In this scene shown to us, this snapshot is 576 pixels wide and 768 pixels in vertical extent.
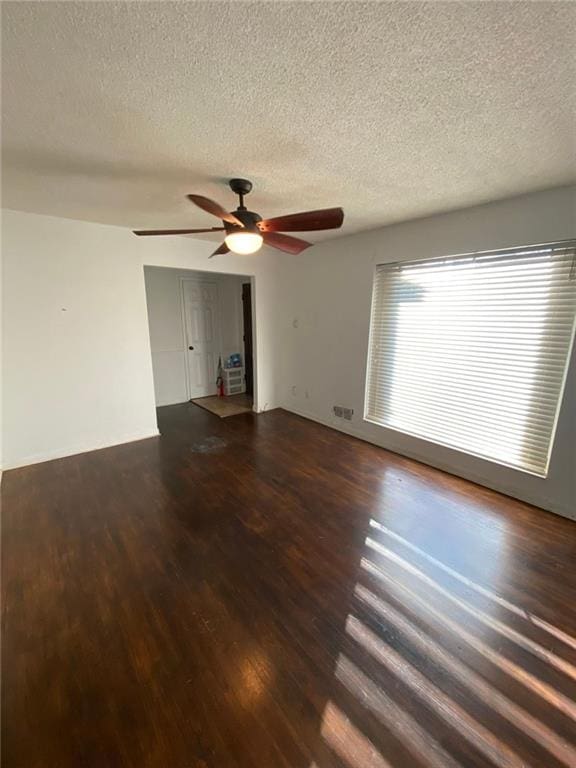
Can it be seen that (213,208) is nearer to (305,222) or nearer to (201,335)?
(305,222)

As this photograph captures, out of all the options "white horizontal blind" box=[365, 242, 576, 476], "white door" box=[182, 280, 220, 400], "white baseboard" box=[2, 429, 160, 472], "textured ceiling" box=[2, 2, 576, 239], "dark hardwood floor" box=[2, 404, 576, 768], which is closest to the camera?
"textured ceiling" box=[2, 2, 576, 239]

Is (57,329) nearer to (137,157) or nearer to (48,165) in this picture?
(48,165)

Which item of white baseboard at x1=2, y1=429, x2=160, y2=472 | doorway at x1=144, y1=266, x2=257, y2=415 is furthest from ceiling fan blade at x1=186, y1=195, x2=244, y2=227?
white baseboard at x1=2, y1=429, x2=160, y2=472

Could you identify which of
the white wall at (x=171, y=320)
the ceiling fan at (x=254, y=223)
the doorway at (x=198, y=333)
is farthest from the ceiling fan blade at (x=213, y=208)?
the white wall at (x=171, y=320)

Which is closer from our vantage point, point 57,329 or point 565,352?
point 565,352

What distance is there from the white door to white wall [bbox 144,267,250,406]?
10 centimetres

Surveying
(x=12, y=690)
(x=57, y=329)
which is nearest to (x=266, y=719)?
(x=12, y=690)

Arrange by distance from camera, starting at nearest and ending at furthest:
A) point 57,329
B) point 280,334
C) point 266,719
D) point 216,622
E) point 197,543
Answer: point 266,719
point 216,622
point 197,543
point 57,329
point 280,334

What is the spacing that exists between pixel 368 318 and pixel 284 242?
64.6 inches

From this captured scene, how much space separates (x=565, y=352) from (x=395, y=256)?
1775 mm

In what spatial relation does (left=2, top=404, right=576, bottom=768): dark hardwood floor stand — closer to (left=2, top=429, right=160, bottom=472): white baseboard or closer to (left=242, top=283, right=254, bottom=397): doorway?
(left=2, top=429, right=160, bottom=472): white baseboard

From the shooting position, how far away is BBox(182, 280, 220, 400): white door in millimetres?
5375

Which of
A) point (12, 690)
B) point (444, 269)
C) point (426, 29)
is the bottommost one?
point (12, 690)

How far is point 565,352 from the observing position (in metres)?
2.32
